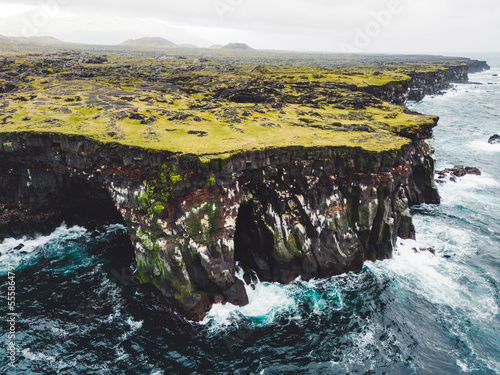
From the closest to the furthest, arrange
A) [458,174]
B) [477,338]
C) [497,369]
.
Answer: [497,369] < [477,338] < [458,174]

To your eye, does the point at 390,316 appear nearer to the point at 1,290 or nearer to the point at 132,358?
the point at 132,358

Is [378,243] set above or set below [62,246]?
above

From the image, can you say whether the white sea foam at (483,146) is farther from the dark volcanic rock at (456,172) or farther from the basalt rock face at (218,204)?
the basalt rock face at (218,204)

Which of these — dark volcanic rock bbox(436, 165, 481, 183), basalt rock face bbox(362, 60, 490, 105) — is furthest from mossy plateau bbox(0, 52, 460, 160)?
dark volcanic rock bbox(436, 165, 481, 183)

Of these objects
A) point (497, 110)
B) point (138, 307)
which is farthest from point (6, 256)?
point (497, 110)

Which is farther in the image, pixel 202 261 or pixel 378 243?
pixel 378 243

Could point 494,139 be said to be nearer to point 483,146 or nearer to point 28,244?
point 483,146
